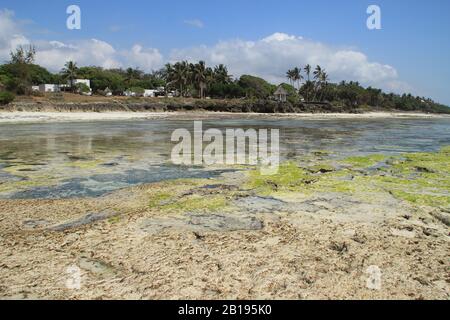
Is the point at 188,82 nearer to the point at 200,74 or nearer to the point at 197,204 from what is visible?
the point at 200,74

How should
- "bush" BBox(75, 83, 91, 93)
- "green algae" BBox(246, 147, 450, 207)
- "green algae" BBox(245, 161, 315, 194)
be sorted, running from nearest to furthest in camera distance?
1. "green algae" BBox(246, 147, 450, 207)
2. "green algae" BBox(245, 161, 315, 194)
3. "bush" BBox(75, 83, 91, 93)

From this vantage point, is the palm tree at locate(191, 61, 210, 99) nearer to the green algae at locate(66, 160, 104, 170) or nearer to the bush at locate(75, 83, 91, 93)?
the bush at locate(75, 83, 91, 93)

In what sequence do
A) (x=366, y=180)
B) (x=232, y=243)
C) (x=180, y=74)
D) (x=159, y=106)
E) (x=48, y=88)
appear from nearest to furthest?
(x=232, y=243), (x=366, y=180), (x=159, y=106), (x=48, y=88), (x=180, y=74)

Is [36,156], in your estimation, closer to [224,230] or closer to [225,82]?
[224,230]

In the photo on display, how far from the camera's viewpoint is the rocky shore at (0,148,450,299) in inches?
152

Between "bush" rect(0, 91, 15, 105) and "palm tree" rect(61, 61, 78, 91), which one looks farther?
"palm tree" rect(61, 61, 78, 91)

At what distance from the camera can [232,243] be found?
16.5 feet

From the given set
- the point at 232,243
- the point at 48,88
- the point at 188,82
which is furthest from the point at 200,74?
the point at 232,243

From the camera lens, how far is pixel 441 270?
4.29 meters

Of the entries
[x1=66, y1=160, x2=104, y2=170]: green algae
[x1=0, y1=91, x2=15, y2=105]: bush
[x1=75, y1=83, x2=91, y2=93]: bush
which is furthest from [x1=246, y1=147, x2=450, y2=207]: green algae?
[x1=75, y1=83, x2=91, y2=93]: bush

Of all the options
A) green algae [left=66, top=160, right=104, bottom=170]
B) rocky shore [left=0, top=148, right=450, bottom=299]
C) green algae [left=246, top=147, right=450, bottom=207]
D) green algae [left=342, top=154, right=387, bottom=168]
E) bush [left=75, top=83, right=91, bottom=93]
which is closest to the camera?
rocky shore [left=0, top=148, right=450, bottom=299]

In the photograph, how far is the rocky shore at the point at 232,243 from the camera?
12.6ft

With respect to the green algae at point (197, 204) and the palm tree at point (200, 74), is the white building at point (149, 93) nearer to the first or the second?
the palm tree at point (200, 74)
